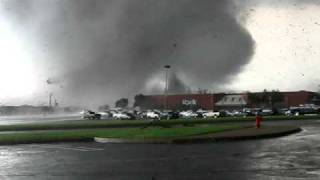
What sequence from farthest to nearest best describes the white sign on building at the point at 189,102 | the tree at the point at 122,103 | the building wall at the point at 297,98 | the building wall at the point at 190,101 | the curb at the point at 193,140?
the tree at the point at 122,103 < the white sign on building at the point at 189,102 < the building wall at the point at 190,101 < the building wall at the point at 297,98 < the curb at the point at 193,140

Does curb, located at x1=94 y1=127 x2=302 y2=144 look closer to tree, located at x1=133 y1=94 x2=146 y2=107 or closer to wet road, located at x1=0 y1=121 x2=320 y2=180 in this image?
wet road, located at x1=0 y1=121 x2=320 y2=180

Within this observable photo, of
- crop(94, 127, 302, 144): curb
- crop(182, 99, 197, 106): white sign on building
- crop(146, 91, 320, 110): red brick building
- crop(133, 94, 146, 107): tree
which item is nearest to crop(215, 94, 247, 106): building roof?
crop(146, 91, 320, 110): red brick building

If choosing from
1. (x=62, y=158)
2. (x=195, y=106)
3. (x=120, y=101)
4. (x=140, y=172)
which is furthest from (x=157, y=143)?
(x=120, y=101)

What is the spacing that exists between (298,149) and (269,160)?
180 inches

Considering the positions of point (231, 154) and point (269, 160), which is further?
Answer: point (231, 154)

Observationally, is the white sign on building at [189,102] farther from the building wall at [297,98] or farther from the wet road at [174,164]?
the wet road at [174,164]

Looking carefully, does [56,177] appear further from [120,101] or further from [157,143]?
[120,101]

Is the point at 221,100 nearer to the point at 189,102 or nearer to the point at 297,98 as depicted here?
the point at 189,102

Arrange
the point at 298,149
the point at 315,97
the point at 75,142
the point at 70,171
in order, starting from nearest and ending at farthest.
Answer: the point at 70,171 < the point at 298,149 < the point at 75,142 < the point at 315,97

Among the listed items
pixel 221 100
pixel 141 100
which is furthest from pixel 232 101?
pixel 141 100

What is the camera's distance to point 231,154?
64.3 feet

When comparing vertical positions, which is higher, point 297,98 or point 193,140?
point 297,98

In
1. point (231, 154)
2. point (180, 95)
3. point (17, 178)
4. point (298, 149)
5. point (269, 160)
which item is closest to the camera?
point (17, 178)

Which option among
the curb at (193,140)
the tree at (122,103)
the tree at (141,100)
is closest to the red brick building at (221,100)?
the tree at (141,100)
